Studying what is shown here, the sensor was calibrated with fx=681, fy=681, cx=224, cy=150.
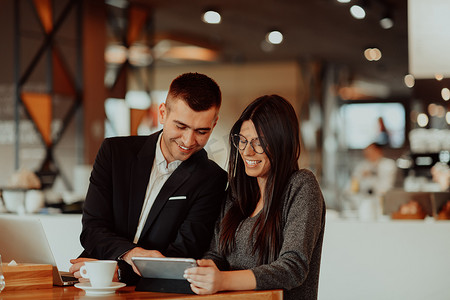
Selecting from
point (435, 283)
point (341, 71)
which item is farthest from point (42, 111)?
point (341, 71)

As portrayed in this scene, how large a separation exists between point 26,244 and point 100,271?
1.39 feet

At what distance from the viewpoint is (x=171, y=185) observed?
2514 millimetres

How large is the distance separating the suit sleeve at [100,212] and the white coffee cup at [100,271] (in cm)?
42

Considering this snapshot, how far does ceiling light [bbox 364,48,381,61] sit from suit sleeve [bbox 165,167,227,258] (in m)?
10.1

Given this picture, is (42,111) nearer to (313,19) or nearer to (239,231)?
(313,19)

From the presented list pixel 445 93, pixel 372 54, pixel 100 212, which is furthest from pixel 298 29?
pixel 100 212

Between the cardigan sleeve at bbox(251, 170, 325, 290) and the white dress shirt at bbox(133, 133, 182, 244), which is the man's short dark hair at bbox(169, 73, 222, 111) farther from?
the cardigan sleeve at bbox(251, 170, 325, 290)

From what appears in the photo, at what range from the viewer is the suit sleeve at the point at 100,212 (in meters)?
2.46

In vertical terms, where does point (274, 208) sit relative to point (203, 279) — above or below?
above

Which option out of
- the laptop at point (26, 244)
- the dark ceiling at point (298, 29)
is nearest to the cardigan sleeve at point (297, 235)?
the laptop at point (26, 244)

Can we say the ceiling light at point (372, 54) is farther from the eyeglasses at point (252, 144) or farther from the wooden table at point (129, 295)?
the wooden table at point (129, 295)

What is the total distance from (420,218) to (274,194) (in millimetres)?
2308

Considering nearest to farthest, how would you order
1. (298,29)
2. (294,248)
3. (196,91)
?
(294,248) < (196,91) < (298,29)

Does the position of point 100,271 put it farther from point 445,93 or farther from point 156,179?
point 445,93
